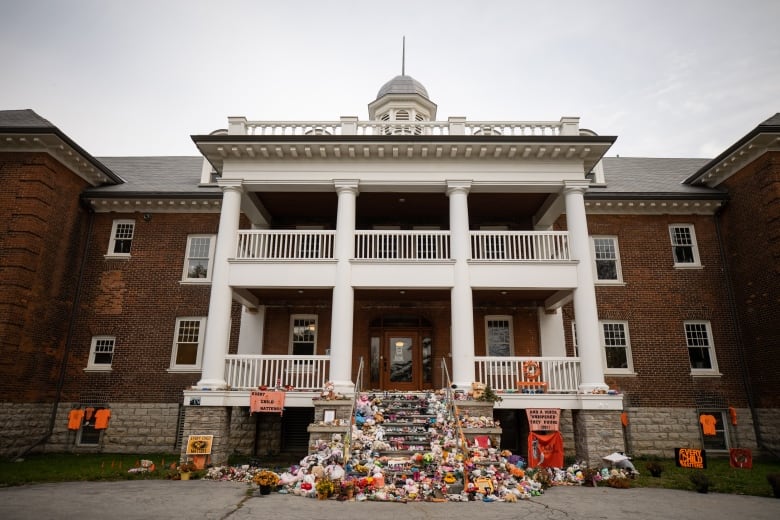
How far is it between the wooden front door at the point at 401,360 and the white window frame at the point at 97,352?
405 inches

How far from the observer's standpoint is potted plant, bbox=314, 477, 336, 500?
885 cm

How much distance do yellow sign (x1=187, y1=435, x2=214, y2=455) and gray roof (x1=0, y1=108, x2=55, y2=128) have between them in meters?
11.2

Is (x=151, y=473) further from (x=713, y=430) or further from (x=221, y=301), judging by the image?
(x=713, y=430)

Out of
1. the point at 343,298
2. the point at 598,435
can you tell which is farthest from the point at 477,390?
the point at 343,298

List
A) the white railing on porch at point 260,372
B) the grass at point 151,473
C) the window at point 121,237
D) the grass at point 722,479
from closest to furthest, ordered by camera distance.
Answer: the grass at point 722,479, the grass at point 151,473, the white railing on porch at point 260,372, the window at point 121,237

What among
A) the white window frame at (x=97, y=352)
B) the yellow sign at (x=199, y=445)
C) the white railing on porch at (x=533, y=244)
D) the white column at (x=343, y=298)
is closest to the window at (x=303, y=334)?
the white column at (x=343, y=298)

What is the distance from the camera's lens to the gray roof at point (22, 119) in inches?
599

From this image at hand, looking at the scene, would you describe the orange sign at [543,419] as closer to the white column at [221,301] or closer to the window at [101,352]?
the white column at [221,301]

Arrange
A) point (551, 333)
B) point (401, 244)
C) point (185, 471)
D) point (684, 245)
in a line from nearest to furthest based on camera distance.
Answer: point (185, 471)
point (401, 244)
point (551, 333)
point (684, 245)

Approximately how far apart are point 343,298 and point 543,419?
654cm

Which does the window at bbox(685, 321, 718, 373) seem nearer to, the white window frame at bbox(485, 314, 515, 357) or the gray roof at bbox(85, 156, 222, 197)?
the white window frame at bbox(485, 314, 515, 357)

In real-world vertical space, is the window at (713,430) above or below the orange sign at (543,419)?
below

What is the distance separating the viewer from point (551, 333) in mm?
16453

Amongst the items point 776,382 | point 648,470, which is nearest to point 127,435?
point 648,470
